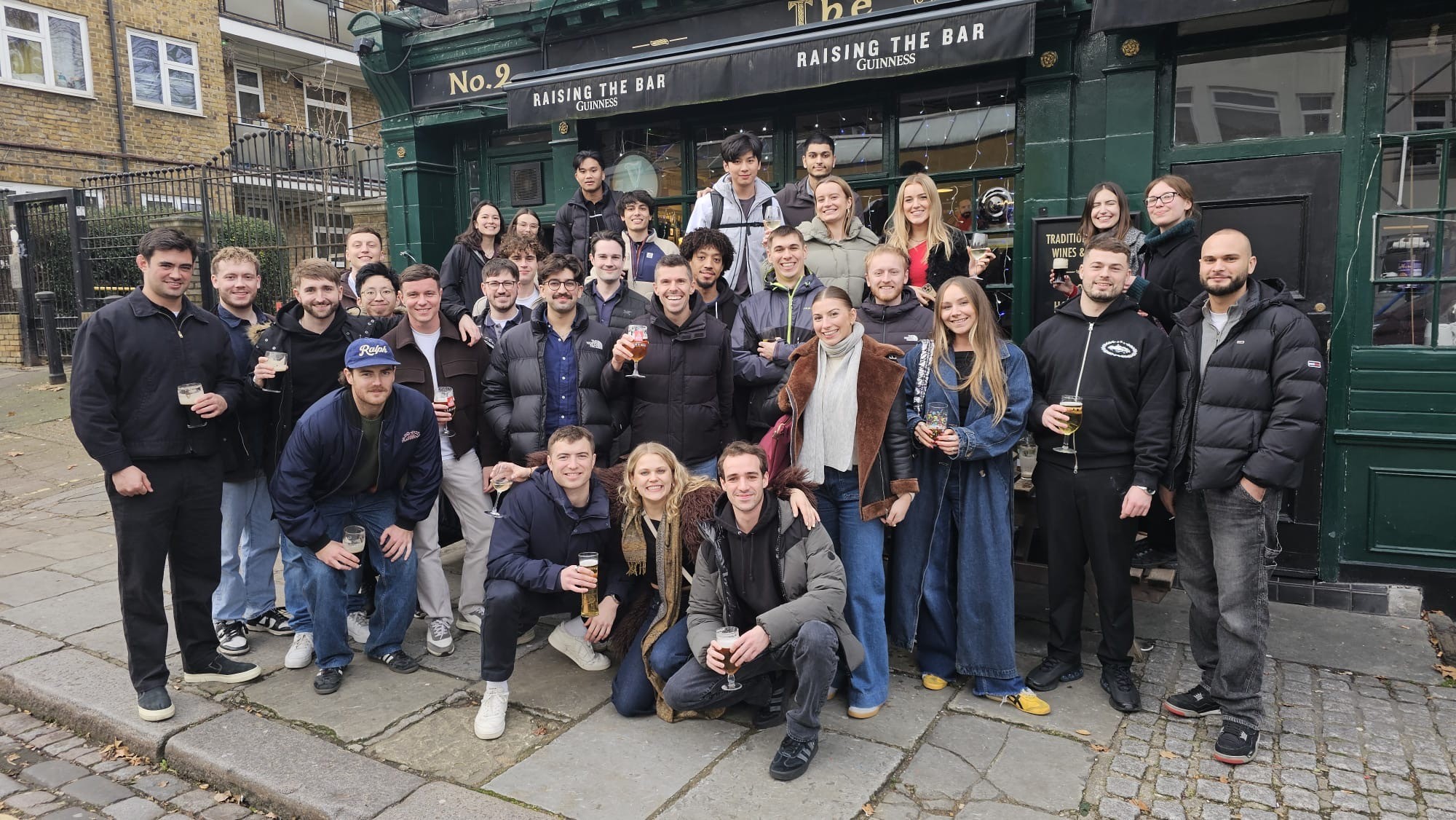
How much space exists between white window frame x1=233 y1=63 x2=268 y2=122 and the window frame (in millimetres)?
1462

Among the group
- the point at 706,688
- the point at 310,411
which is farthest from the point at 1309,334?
the point at 310,411

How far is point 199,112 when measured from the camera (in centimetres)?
1959

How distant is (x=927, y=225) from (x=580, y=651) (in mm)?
3171

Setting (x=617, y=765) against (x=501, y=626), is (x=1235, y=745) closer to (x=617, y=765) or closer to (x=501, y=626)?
(x=617, y=765)

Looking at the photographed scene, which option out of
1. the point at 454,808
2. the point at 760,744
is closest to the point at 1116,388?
the point at 760,744

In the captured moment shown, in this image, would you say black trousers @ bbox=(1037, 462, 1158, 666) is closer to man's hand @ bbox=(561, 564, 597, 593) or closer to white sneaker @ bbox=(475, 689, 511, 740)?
man's hand @ bbox=(561, 564, 597, 593)

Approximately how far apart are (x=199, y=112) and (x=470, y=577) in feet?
61.5

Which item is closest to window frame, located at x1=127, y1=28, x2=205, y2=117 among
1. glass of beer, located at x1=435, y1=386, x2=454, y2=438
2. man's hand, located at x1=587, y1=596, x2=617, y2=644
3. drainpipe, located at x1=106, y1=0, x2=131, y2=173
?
drainpipe, located at x1=106, y1=0, x2=131, y2=173

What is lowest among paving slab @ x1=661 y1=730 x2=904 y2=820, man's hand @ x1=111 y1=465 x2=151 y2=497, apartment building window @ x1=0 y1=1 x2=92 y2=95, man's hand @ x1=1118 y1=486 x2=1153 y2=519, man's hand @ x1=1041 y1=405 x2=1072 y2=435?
paving slab @ x1=661 y1=730 x2=904 y2=820

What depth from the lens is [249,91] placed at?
2148 cm

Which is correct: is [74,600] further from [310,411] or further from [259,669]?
[310,411]

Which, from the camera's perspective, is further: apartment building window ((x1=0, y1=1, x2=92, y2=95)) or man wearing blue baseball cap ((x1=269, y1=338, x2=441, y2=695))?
apartment building window ((x1=0, y1=1, x2=92, y2=95))

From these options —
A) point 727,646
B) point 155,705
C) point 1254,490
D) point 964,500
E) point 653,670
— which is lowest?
point 155,705

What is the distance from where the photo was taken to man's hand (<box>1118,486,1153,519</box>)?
13.8ft
